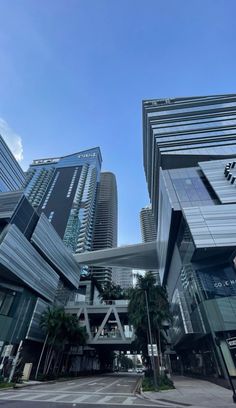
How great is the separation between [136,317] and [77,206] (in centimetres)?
9867

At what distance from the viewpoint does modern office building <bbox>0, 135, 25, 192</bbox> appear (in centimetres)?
8727

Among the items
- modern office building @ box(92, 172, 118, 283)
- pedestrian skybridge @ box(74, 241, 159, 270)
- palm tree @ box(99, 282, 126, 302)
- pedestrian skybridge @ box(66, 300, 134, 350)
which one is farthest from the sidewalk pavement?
modern office building @ box(92, 172, 118, 283)

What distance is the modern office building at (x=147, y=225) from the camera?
161 m

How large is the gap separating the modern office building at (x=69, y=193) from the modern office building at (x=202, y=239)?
6013 centimetres

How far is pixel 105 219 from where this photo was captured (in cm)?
15512

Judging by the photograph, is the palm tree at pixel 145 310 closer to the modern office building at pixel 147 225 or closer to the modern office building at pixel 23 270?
the modern office building at pixel 23 270

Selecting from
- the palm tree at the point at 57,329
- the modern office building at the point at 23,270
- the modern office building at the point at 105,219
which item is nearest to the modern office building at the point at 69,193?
the modern office building at the point at 105,219

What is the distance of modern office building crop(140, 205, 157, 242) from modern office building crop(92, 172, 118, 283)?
2015 cm

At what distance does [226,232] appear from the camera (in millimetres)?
32688

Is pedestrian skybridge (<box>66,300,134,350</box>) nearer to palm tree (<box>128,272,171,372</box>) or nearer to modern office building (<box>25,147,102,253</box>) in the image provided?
palm tree (<box>128,272,171,372</box>)

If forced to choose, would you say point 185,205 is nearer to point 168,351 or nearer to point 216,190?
point 216,190

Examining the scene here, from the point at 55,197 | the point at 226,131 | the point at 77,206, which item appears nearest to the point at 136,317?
the point at 226,131

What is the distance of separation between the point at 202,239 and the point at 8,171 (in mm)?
81888

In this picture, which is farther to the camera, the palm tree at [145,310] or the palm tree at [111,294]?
the palm tree at [111,294]
